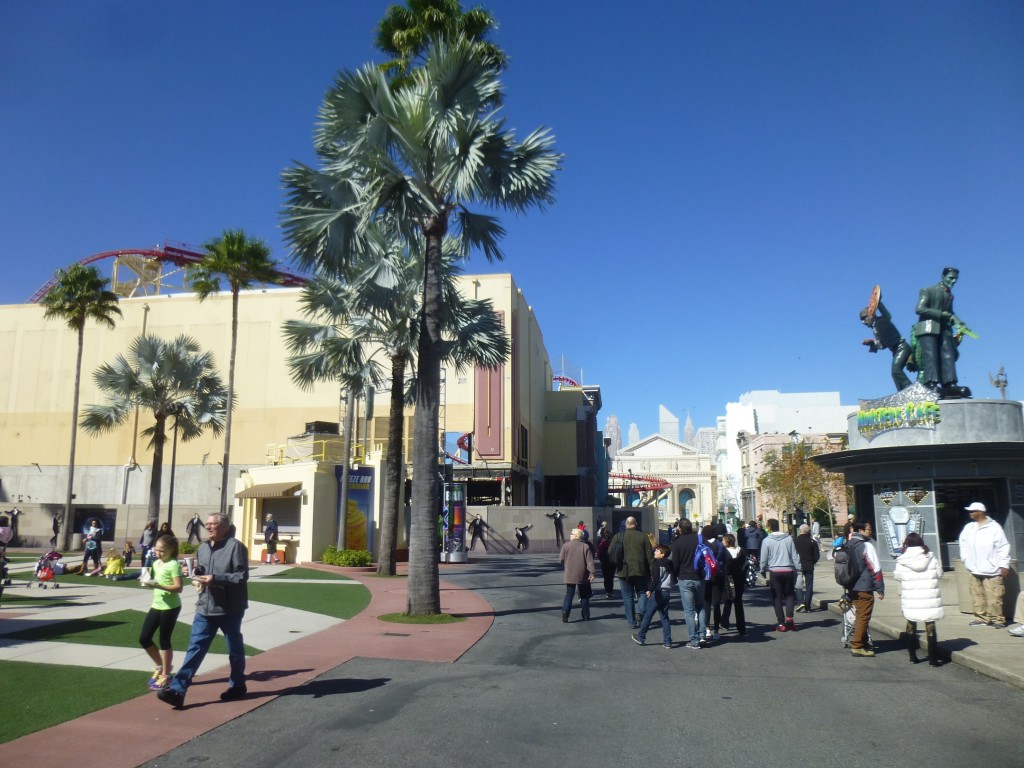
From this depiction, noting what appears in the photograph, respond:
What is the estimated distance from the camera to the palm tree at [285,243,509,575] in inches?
780

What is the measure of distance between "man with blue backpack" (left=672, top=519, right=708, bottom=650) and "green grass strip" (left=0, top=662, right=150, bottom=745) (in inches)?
255

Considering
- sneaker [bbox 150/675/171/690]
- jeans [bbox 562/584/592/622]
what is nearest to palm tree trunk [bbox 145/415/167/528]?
jeans [bbox 562/584/592/622]

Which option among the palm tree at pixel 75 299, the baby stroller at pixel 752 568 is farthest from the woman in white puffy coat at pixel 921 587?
the palm tree at pixel 75 299

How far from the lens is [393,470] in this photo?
20906 millimetres

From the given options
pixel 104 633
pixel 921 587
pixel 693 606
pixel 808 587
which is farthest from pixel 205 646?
pixel 808 587

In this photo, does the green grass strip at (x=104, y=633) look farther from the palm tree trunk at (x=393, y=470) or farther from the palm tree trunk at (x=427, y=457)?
the palm tree trunk at (x=393, y=470)

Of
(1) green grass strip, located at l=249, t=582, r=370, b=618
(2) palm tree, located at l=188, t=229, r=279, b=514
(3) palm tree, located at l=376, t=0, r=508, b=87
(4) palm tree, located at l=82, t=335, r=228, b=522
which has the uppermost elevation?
(3) palm tree, located at l=376, t=0, r=508, b=87

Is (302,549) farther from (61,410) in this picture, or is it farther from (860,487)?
(61,410)

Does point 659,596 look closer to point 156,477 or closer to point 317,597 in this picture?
point 317,597

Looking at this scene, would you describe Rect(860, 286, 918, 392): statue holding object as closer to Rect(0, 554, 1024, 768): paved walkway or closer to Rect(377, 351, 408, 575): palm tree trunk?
Rect(0, 554, 1024, 768): paved walkway

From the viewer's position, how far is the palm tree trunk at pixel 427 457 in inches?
511

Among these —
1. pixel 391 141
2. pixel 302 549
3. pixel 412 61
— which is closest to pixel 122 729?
pixel 391 141

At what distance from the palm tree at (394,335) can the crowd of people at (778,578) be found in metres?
8.69

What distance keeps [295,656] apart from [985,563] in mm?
9495
